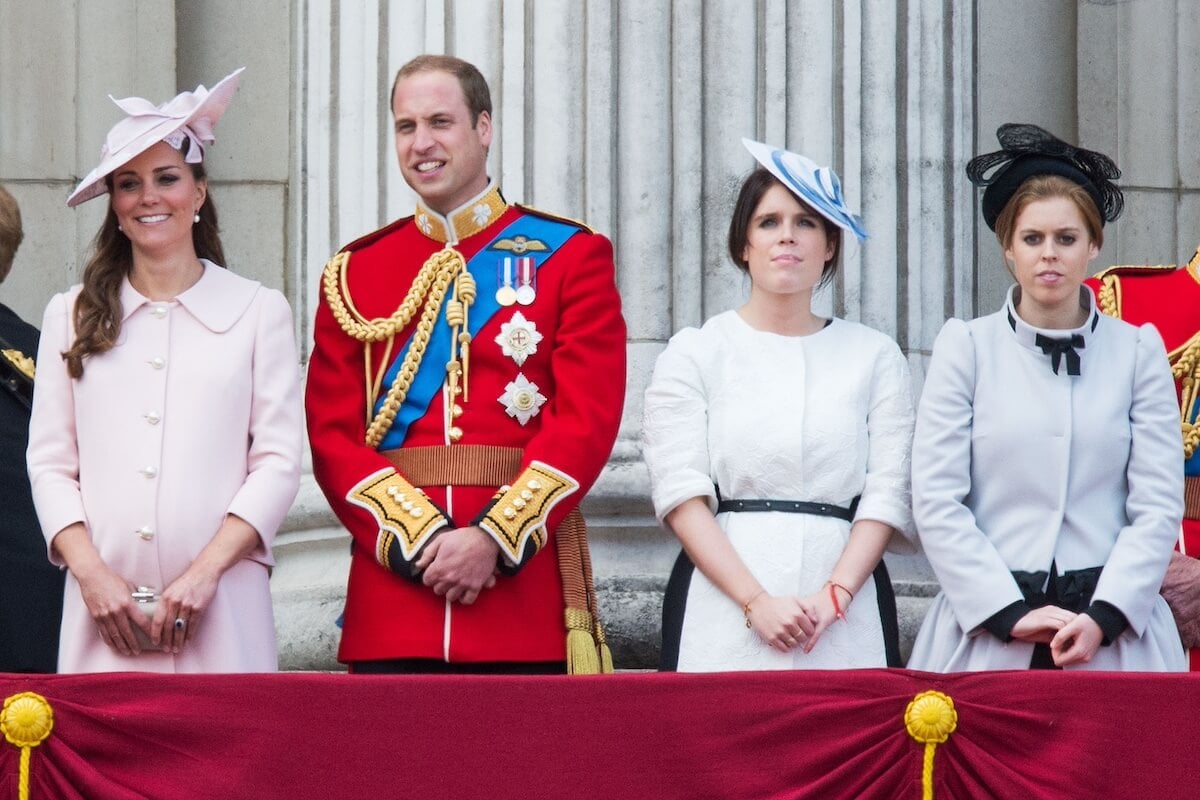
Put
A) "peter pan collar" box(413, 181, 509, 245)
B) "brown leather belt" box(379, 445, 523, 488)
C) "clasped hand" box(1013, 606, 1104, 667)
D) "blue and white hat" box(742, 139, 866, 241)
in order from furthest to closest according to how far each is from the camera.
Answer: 1. "peter pan collar" box(413, 181, 509, 245)
2. "blue and white hat" box(742, 139, 866, 241)
3. "brown leather belt" box(379, 445, 523, 488)
4. "clasped hand" box(1013, 606, 1104, 667)

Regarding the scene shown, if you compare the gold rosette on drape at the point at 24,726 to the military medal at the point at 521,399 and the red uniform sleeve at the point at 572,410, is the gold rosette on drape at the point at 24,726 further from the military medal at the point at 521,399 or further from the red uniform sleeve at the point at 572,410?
the military medal at the point at 521,399

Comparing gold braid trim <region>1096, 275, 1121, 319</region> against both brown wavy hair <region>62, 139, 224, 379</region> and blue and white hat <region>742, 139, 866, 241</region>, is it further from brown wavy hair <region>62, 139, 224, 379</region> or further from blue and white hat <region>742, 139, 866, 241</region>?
brown wavy hair <region>62, 139, 224, 379</region>

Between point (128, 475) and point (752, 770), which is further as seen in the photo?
point (128, 475)

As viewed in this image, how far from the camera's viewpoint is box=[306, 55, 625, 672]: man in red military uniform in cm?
454

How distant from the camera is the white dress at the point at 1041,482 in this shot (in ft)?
14.4

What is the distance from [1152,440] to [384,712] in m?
1.67

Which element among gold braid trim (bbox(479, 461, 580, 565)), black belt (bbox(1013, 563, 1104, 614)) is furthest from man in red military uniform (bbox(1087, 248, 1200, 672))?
gold braid trim (bbox(479, 461, 580, 565))

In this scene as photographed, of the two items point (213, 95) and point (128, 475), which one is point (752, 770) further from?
point (213, 95)

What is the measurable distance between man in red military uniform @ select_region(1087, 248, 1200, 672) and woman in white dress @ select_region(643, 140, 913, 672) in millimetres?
576

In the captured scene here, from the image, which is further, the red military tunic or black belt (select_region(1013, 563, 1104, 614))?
the red military tunic

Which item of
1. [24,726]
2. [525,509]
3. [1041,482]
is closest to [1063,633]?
[1041,482]

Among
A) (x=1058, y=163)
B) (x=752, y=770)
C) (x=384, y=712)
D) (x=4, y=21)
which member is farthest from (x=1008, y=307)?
(x=4, y=21)

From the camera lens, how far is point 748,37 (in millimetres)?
6031

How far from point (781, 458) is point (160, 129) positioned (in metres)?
1.39
